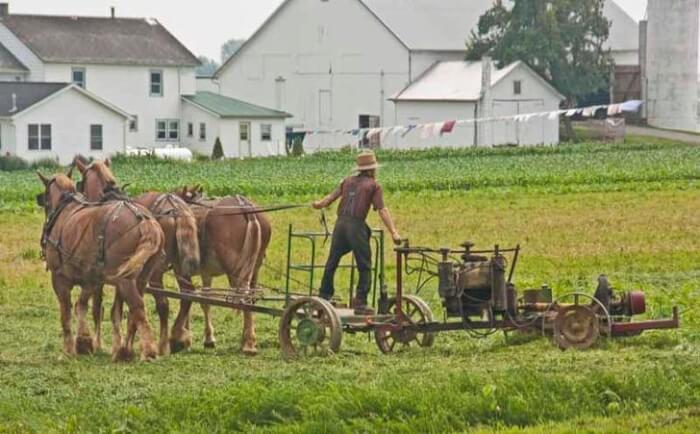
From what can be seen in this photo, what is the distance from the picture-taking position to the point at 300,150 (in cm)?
7925

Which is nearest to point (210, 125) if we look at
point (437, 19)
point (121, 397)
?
point (437, 19)

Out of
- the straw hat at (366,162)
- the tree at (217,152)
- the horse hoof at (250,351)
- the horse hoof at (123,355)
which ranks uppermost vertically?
the straw hat at (366,162)

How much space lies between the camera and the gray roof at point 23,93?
72.5 meters

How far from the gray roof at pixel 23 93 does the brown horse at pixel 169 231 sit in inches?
2103

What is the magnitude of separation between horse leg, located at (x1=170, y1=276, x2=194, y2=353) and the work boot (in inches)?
84.8

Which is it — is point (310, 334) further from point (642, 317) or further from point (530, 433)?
point (530, 433)

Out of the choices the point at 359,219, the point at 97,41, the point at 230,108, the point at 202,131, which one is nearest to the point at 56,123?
the point at 97,41

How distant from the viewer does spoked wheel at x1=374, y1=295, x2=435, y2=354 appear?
17359mm

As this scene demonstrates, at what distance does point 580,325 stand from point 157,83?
230 feet

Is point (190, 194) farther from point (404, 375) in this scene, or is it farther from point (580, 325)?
point (404, 375)

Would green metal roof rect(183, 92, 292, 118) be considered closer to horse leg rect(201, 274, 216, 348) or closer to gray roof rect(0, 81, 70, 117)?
gray roof rect(0, 81, 70, 117)

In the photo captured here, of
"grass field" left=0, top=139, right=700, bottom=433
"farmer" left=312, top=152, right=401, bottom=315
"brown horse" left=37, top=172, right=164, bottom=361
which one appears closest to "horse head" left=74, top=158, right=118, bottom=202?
"brown horse" left=37, top=172, right=164, bottom=361

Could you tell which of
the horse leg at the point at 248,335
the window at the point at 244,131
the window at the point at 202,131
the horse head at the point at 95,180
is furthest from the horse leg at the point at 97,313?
the window at the point at 244,131

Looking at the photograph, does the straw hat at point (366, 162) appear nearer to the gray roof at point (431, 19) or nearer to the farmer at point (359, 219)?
the farmer at point (359, 219)
